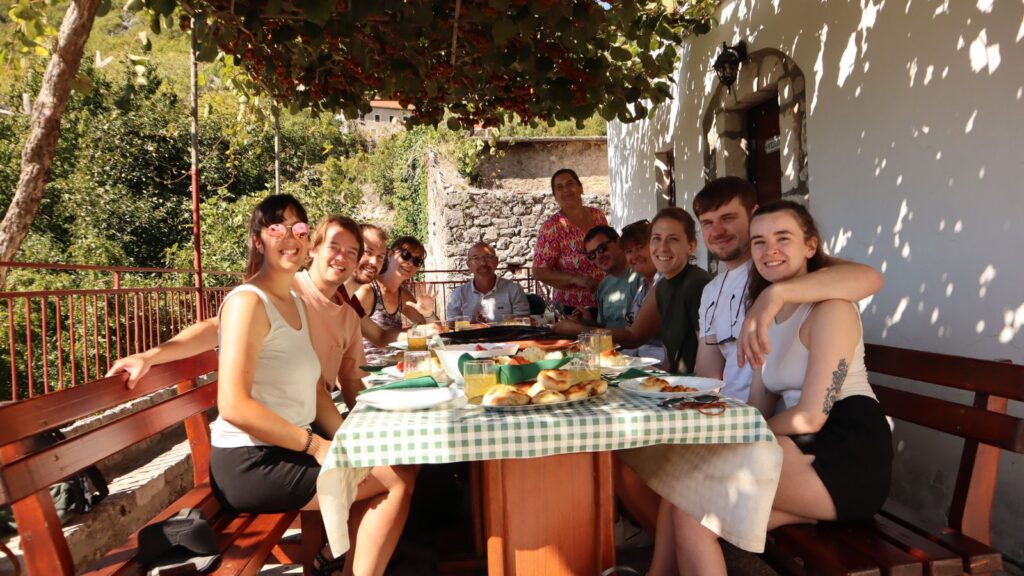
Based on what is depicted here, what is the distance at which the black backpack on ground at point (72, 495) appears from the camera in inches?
118

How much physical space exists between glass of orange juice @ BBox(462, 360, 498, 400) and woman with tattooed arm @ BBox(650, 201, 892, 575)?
0.72 meters

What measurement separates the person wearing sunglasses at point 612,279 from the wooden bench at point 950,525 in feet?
7.59

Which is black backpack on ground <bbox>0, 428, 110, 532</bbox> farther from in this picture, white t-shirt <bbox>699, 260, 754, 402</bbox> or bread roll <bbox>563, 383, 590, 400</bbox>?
white t-shirt <bbox>699, 260, 754, 402</bbox>

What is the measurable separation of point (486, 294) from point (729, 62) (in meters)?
2.85

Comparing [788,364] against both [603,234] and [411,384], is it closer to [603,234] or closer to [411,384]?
[411,384]

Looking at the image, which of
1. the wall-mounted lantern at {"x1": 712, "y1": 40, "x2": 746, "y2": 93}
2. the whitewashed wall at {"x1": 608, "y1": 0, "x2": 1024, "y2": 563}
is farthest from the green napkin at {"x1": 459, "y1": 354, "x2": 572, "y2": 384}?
the wall-mounted lantern at {"x1": 712, "y1": 40, "x2": 746, "y2": 93}

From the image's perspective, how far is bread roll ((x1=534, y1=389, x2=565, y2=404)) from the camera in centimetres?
184

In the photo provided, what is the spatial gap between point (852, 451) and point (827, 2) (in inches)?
127

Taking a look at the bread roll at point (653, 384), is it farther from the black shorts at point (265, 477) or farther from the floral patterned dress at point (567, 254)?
the floral patterned dress at point (567, 254)

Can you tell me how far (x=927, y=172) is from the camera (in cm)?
321

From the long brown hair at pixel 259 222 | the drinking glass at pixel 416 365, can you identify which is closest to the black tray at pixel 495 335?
the drinking glass at pixel 416 365

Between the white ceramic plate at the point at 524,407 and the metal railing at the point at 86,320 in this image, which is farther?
the metal railing at the point at 86,320

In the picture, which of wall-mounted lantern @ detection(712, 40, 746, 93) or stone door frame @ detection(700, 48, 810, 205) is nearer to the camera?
stone door frame @ detection(700, 48, 810, 205)

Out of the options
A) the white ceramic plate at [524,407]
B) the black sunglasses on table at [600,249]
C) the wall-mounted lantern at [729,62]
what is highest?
the wall-mounted lantern at [729,62]
